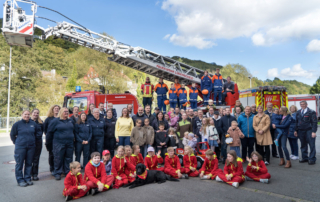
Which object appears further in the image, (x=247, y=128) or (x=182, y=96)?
(x=182, y=96)

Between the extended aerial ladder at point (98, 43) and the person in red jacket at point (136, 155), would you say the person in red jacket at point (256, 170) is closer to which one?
the person in red jacket at point (136, 155)

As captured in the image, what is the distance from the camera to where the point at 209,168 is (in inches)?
238

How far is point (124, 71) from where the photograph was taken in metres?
31.9

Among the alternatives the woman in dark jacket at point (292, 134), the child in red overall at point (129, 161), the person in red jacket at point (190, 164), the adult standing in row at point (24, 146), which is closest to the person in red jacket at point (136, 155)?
the child in red overall at point (129, 161)

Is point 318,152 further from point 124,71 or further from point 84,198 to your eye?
point 124,71

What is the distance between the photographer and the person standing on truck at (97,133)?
6902 mm

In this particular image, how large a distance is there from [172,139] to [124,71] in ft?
84.5

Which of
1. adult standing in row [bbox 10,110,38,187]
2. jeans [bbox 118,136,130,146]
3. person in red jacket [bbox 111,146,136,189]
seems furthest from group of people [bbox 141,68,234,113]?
adult standing in row [bbox 10,110,38,187]

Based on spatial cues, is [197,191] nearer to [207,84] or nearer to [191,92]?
[191,92]

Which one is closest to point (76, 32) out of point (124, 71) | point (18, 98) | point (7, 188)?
point (7, 188)

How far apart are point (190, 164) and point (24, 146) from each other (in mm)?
4196

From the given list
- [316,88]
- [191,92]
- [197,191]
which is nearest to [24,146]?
[197,191]

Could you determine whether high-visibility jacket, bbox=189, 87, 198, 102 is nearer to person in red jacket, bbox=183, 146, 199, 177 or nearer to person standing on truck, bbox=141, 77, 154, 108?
person standing on truck, bbox=141, 77, 154, 108

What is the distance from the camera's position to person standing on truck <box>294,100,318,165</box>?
6801 mm
